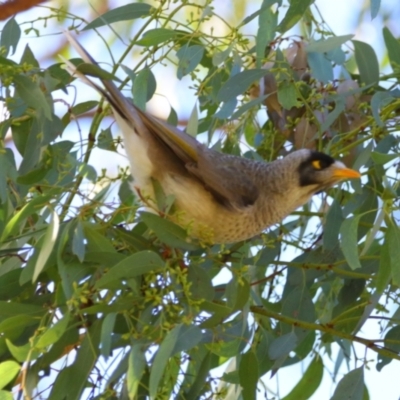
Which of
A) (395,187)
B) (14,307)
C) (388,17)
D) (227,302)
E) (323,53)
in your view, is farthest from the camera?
(388,17)

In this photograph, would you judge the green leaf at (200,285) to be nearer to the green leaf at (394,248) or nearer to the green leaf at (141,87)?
the green leaf at (394,248)

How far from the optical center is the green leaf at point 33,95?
7.64ft

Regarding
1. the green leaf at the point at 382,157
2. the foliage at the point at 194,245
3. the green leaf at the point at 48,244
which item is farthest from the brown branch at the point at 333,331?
the green leaf at the point at 48,244

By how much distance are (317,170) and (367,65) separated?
350mm

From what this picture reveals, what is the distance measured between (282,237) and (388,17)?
208 centimetres

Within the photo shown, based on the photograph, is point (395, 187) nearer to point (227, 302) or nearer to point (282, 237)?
point (282, 237)

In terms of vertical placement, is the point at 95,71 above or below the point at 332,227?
above

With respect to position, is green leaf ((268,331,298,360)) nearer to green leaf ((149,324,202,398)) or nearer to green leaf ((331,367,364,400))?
green leaf ((331,367,364,400))

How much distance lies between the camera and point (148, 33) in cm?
249

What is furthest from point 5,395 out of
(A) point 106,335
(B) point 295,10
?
(B) point 295,10

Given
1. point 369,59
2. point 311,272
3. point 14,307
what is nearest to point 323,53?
point 369,59

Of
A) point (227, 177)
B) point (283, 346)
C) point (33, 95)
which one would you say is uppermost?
point (227, 177)

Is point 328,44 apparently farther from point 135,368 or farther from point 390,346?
point 135,368

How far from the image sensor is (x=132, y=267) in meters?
Answer: 2.07
